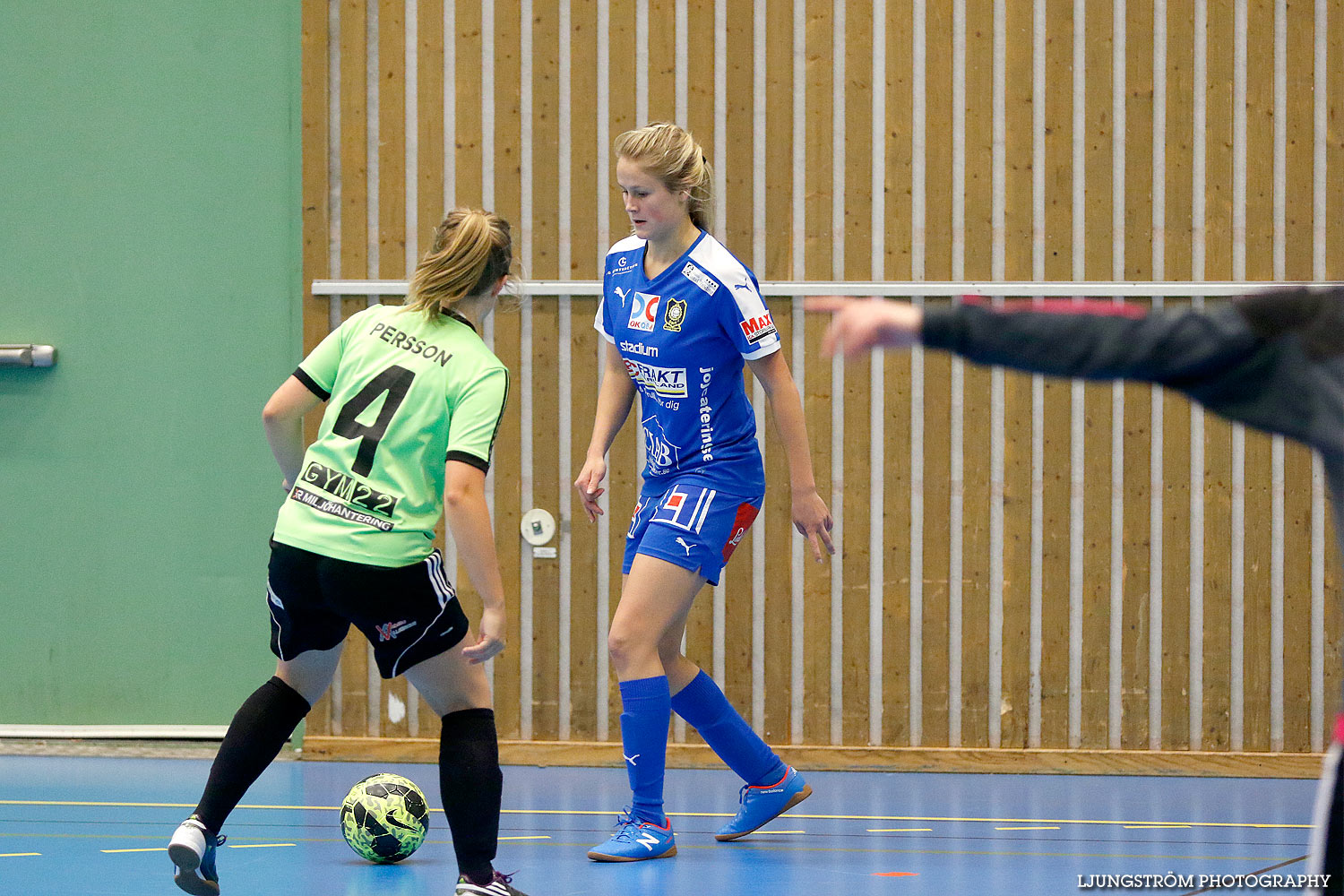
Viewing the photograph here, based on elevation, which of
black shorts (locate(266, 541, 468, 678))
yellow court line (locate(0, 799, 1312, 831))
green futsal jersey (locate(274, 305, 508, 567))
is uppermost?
green futsal jersey (locate(274, 305, 508, 567))

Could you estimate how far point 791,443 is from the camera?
4238mm

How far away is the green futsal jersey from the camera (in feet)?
10.8

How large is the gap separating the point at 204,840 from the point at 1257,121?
17.0 ft

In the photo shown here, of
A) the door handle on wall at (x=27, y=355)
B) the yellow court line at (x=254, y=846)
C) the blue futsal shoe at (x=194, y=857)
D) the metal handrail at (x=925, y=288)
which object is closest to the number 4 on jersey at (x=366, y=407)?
the blue futsal shoe at (x=194, y=857)

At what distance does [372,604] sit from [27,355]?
12.5 feet

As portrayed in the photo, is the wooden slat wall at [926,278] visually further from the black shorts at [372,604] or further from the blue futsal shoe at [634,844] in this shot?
the black shorts at [372,604]

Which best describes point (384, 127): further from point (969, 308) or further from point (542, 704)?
point (969, 308)

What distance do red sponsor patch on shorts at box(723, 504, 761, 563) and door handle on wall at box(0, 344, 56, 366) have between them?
3719mm

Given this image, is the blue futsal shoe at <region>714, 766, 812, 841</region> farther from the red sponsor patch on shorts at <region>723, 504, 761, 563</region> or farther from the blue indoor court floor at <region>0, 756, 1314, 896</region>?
the red sponsor patch on shorts at <region>723, 504, 761, 563</region>

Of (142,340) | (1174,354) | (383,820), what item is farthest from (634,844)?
(142,340)

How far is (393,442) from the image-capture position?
3.34m

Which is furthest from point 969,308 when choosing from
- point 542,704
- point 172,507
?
point 172,507

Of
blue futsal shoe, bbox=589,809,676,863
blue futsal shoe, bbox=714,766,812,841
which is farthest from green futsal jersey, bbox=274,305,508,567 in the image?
blue futsal shoe, bbox=714,766,812,841

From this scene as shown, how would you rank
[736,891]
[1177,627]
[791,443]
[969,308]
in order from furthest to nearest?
[1177,627] < [791,443] < [736,891] < [969,308]
